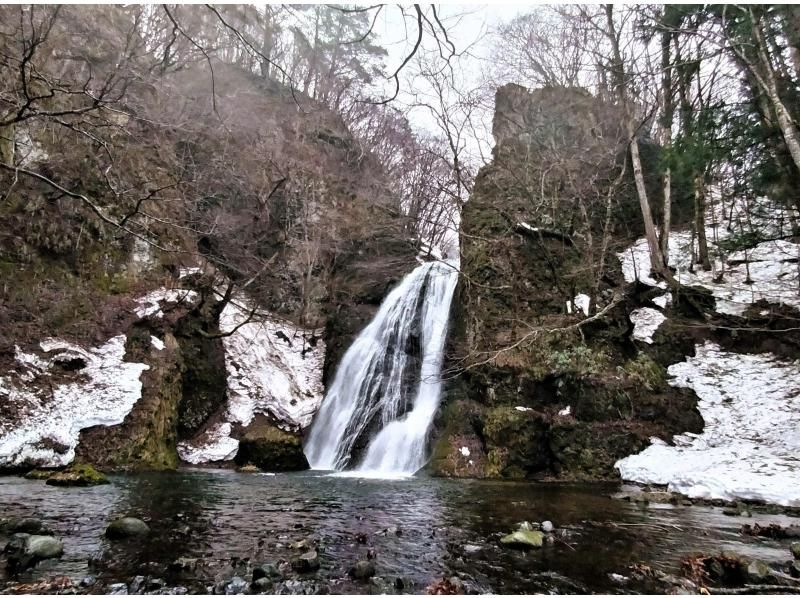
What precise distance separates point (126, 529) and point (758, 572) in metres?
5.73

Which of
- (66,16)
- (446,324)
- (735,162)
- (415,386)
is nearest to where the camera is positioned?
(735,162)

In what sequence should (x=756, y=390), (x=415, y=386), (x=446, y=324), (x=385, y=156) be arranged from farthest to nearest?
(x=385, y=156), (x=446, y=324), (x=415, y=386), (x=756, y=390)

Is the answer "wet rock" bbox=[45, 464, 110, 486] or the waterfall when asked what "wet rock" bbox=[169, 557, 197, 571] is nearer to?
"wet rock" bbox=[45, 464, 110, 486]

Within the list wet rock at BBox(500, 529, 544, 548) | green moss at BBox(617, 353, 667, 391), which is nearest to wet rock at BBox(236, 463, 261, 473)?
wet rock at BBox(500, 529, 544, 548)

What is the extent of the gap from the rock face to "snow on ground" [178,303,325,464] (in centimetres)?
477

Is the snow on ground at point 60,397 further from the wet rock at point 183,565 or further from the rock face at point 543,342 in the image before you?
the rock face at point 543,342

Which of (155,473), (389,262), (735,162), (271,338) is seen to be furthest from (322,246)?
(735,162)

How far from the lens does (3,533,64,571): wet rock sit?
365 centimetres

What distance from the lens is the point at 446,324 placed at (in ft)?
51.9

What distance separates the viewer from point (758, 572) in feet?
13.0

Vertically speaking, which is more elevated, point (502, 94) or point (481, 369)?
point (502, 94)

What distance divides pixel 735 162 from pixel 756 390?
18.0ft

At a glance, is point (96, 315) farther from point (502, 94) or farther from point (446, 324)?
point (502, 94)

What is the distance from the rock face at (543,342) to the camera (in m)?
11.1
